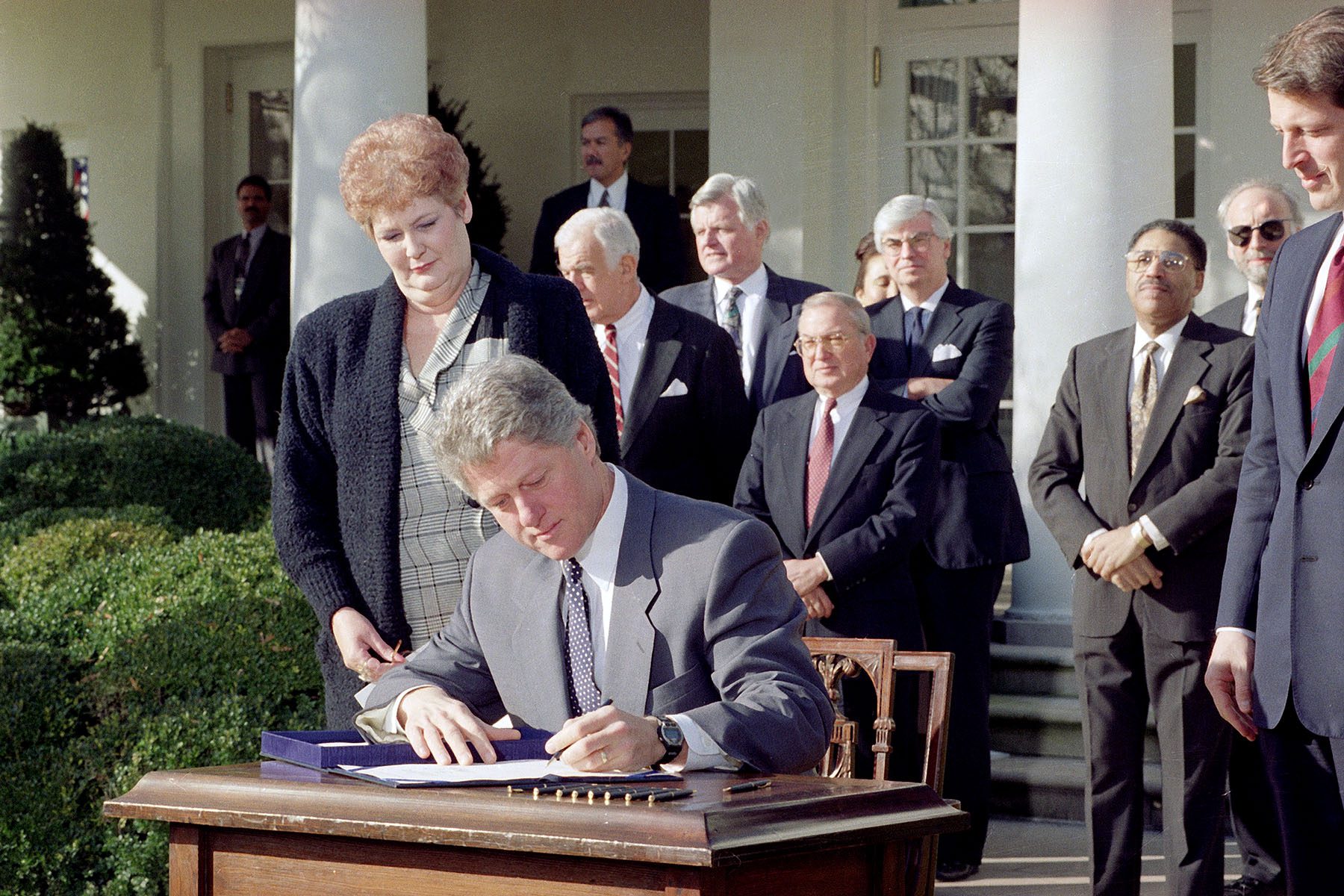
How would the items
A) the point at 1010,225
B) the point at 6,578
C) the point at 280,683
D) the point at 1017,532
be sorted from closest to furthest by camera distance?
1. the point at 280,683
2. the point at 1017,532
3. the point at 6,578
4. the point at 1010,225

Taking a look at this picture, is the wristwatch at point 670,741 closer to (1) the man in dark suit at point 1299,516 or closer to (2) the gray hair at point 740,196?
(1) the man in dark suit at point 1299,516

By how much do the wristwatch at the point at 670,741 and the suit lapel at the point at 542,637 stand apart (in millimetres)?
378

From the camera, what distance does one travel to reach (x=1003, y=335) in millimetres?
6086

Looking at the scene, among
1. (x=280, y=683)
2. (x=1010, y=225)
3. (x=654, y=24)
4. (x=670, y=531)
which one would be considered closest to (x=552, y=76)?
(x=654, y=24)

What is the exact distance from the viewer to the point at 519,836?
219cm

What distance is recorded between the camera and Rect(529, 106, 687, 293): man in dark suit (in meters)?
8.51

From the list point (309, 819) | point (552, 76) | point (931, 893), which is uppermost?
point (552, 76)

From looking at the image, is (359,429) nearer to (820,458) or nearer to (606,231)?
(606,231)

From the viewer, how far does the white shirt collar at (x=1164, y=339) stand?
506cm

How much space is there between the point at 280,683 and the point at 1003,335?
106 inches

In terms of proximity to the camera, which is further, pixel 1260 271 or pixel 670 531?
pixel 1260 271

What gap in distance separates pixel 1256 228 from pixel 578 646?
3.57 metres

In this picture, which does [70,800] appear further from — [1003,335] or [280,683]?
[1003,335]

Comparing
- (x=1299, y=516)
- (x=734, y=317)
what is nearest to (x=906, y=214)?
(x=734, y=317)
